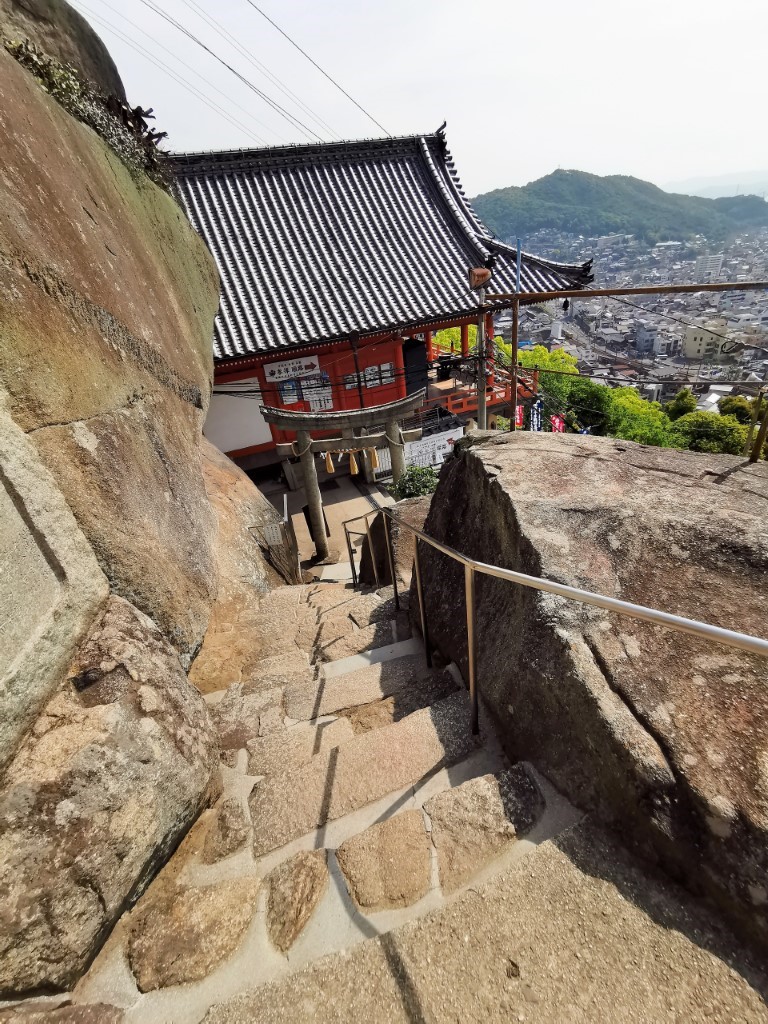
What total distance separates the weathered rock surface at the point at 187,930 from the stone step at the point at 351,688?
1.50 meters

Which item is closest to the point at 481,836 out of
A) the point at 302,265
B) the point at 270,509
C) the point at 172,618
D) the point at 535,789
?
the point at 535,789

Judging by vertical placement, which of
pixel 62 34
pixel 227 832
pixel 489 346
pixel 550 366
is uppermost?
pixel 62 34

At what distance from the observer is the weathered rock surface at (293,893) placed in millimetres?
1881

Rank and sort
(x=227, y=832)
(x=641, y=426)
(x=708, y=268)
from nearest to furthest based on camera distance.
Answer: (x=227, y=832)
(x=641, y=426)
(x=708, y=268)

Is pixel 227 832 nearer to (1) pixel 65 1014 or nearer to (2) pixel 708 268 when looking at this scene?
(1) pixel 65 1014

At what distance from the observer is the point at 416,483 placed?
442 inches

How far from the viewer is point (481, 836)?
2002mm

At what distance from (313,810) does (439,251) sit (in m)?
13.2

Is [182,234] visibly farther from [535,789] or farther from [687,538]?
[535,789]

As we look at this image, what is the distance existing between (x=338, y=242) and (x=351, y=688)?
467 inches

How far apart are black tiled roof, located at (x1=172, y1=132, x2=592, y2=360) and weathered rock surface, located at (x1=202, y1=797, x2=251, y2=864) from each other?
9.17 meters

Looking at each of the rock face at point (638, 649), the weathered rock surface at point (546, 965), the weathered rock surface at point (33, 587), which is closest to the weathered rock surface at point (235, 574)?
the weathered rock surface at point (33, 587)

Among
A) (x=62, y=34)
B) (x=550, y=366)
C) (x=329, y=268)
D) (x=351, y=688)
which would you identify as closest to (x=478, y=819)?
(x=351, y=688)

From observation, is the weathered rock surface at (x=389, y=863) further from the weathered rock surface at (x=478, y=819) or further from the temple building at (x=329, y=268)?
the temple building at (x=329, y=268)
